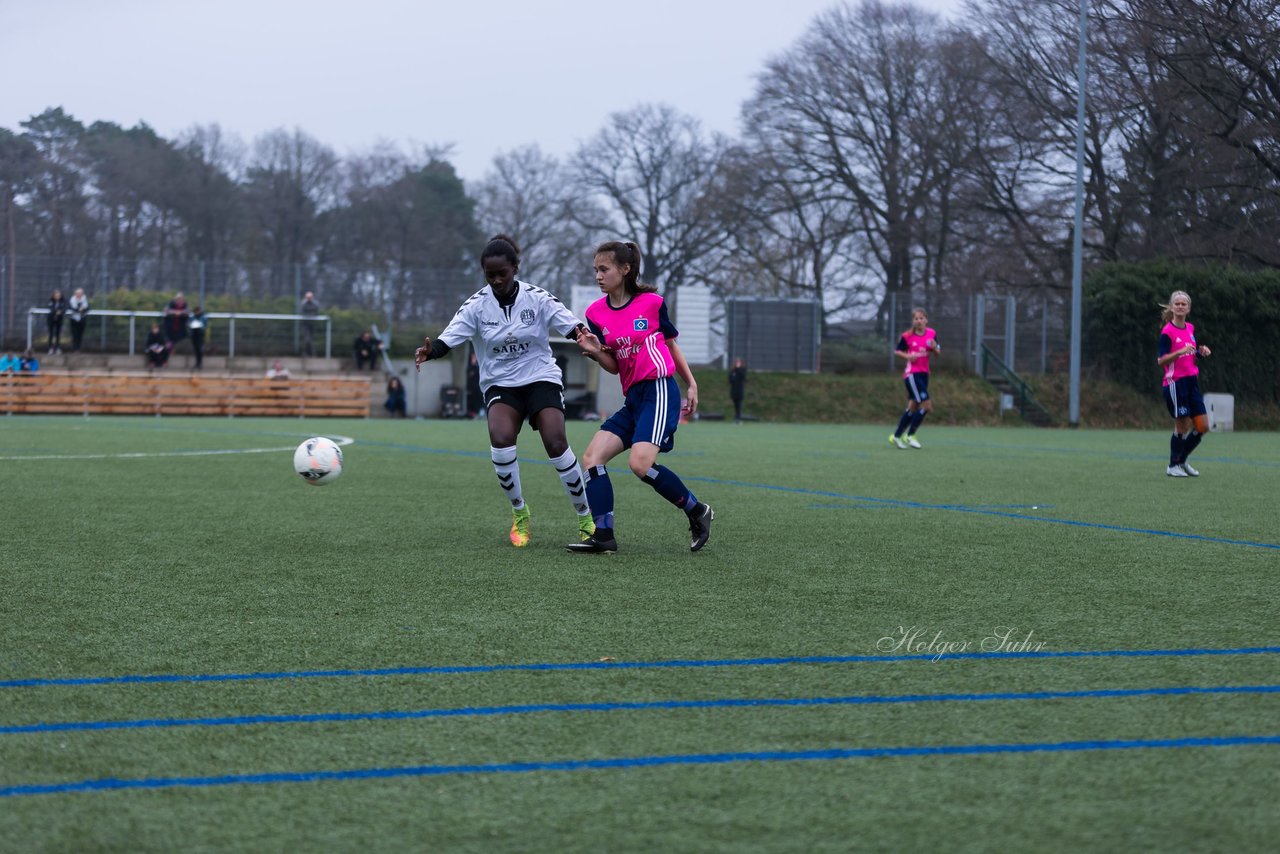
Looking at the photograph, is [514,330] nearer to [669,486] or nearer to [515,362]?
[515,362]

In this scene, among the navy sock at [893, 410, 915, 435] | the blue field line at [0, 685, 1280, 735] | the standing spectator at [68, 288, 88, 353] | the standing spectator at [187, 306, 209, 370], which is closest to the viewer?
the blue field line at [0, 685, 1280, 735]

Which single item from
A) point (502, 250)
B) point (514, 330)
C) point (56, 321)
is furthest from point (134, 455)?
point (56, 321)

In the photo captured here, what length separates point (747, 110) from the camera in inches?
1929

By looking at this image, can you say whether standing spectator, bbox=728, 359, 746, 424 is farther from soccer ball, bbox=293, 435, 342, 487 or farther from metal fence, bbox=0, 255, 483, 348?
soccer ball, bbox=293, 435, 342, 487

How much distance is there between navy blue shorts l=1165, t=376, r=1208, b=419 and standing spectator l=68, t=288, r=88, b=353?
32105mm

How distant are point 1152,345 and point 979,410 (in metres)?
5.24

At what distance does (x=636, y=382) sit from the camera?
780 centimetres

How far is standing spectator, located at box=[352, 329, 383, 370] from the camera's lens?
39.7 meters

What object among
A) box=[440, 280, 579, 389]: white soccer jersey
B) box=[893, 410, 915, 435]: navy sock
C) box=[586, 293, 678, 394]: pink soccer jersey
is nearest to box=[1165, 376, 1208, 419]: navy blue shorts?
box=[893, 410, 915, 435]: navy sock

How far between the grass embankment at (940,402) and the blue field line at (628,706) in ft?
113

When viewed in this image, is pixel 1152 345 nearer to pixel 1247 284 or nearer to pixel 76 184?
pixel 1247 284

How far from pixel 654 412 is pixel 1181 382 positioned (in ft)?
27.9

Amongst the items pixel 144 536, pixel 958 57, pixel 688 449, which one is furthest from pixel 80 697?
pixel 958 57

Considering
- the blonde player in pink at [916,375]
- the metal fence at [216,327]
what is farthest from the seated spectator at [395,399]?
the blonde player in pink at [916,375]
